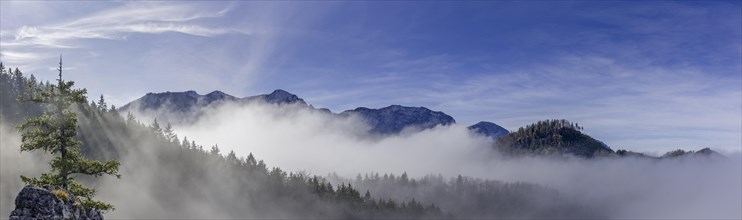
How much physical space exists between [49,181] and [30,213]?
3393mm

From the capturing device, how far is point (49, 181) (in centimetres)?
2667

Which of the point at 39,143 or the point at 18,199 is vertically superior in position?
the point at 39,143

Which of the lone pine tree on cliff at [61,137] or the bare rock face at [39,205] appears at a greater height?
the lone pine tree on cliff at [61,137]

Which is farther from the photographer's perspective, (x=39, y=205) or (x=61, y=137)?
(x=61, y=137)

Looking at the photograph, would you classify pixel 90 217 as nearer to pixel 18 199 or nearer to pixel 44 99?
pixel 18 199

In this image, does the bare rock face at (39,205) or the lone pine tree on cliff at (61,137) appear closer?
the bare rock face at (39,205)

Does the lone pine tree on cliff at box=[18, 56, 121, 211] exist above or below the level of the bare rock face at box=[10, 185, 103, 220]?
above

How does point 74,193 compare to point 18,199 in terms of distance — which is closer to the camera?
point 18,199

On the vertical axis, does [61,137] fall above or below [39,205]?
above

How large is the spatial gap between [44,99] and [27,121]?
4.95ft

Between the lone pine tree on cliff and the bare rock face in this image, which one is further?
the lone pine tree on cliff

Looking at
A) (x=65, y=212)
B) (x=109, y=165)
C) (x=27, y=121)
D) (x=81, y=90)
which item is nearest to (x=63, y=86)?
(x=81, y=90)

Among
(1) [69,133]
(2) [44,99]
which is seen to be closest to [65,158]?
(1) [69,133]

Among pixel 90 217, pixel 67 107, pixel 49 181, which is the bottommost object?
pixel 90 217
